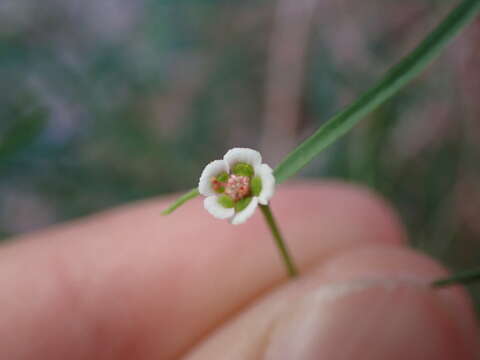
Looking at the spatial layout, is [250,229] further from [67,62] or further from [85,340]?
[67,62]

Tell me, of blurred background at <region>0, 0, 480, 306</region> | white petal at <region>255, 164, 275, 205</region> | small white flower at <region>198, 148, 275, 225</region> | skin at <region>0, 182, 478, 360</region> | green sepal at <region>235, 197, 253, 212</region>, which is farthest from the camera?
blurred background at <region>0, 0, 480, 306</region>

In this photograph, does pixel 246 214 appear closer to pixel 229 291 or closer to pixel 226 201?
pixel 226 201

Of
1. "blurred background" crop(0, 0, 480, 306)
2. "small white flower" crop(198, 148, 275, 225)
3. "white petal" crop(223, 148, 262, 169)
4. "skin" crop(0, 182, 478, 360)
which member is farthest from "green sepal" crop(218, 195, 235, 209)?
"blurred background" crop(0, 0, 480, 306)

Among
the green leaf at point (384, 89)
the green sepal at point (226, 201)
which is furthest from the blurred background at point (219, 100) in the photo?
the green sepal at point (226, 201)

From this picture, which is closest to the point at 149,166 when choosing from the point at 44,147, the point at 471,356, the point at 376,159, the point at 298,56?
the point at 44,147

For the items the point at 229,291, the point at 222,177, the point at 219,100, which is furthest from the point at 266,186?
the point at 219,100

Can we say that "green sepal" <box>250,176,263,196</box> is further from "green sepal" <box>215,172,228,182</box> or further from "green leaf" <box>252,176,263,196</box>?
"green sepal" <box>215,172,228,182</box>

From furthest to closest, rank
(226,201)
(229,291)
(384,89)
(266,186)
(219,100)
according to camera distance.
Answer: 1. (219,100)
2. (229,291)
3. (226,201)
4. (384,89)
5. (266,186)
